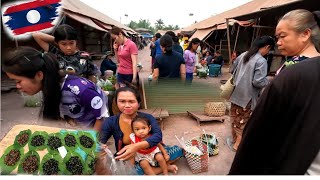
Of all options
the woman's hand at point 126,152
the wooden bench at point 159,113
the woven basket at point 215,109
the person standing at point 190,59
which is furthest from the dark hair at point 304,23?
the person standing at point 190,59

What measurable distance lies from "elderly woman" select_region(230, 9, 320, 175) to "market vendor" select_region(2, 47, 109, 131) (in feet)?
3.50

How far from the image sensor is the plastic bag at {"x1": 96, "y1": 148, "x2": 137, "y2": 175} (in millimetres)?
1369

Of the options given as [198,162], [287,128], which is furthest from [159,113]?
[287,128]

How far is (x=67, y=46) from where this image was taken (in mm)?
2238

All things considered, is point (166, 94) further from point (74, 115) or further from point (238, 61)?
point (74, 115)

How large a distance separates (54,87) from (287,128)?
1.28m

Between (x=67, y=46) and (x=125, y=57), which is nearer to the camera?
(x=67, y=46)

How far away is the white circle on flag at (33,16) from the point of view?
258cm

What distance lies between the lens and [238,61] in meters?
3.39

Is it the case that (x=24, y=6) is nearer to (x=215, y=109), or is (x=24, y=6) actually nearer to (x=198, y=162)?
(x=198, y=162)

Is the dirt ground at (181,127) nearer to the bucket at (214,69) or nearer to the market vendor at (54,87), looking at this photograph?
the market vendor at (54,87)

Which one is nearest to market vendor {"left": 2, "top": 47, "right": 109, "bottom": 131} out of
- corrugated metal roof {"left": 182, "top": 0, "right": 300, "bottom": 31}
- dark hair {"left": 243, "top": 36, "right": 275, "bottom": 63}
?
dark hair {"left": 243, "top": 36, "right": 275, "bottom": 63}

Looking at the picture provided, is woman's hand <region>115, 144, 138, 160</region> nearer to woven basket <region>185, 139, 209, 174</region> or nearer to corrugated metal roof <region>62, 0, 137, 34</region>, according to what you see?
woven basket <region>185, 139, 209, 174</region>

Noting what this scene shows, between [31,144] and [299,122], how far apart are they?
116cm
